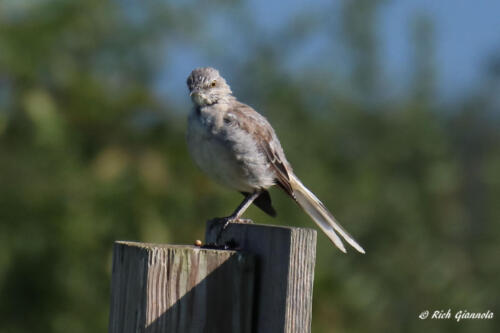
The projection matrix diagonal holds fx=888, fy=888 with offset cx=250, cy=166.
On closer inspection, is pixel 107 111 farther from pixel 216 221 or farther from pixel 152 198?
pixel 216 221

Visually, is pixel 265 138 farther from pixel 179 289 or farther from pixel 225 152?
pixel 179 289

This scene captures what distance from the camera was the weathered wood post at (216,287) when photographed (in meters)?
3.28

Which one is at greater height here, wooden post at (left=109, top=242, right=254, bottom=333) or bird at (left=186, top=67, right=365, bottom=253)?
bird at (left=186, top=67, right=365, bottom=253)

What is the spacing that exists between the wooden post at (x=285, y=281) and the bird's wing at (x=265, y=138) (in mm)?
1926

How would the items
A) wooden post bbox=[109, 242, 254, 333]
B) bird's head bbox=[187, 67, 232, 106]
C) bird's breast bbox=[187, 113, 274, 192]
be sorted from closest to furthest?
1. wooden post bbox=[109, 242, 254, 333]
2. bird's breast bbox=[187, 113, 274, 192]
3. bird's head bbox=[187, 67, 232, 106]

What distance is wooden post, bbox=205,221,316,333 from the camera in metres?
3.29

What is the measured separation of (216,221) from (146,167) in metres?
4.12

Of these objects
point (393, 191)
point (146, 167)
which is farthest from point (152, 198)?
point (393, 191)

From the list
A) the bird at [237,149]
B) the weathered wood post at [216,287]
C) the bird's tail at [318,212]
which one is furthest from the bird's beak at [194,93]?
the weathered wood post at [216,287]

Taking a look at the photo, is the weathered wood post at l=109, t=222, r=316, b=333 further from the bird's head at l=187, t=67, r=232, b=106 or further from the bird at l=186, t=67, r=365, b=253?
the bird's head at l=187, t=67, r=232, b=106

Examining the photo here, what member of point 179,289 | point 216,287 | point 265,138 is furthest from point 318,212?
point 179,289

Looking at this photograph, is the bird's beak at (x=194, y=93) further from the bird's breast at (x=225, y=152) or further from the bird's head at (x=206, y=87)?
the bird's breast at (x=225, y=152)

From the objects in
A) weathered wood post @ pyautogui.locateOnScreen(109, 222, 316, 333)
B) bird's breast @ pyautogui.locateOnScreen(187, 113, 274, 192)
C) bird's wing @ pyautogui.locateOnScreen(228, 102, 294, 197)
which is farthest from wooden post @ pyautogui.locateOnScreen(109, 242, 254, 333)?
bird's wing @ pyautogui.locateOnScreen(228, 102, 294, 197)

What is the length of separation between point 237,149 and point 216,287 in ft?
6.30
